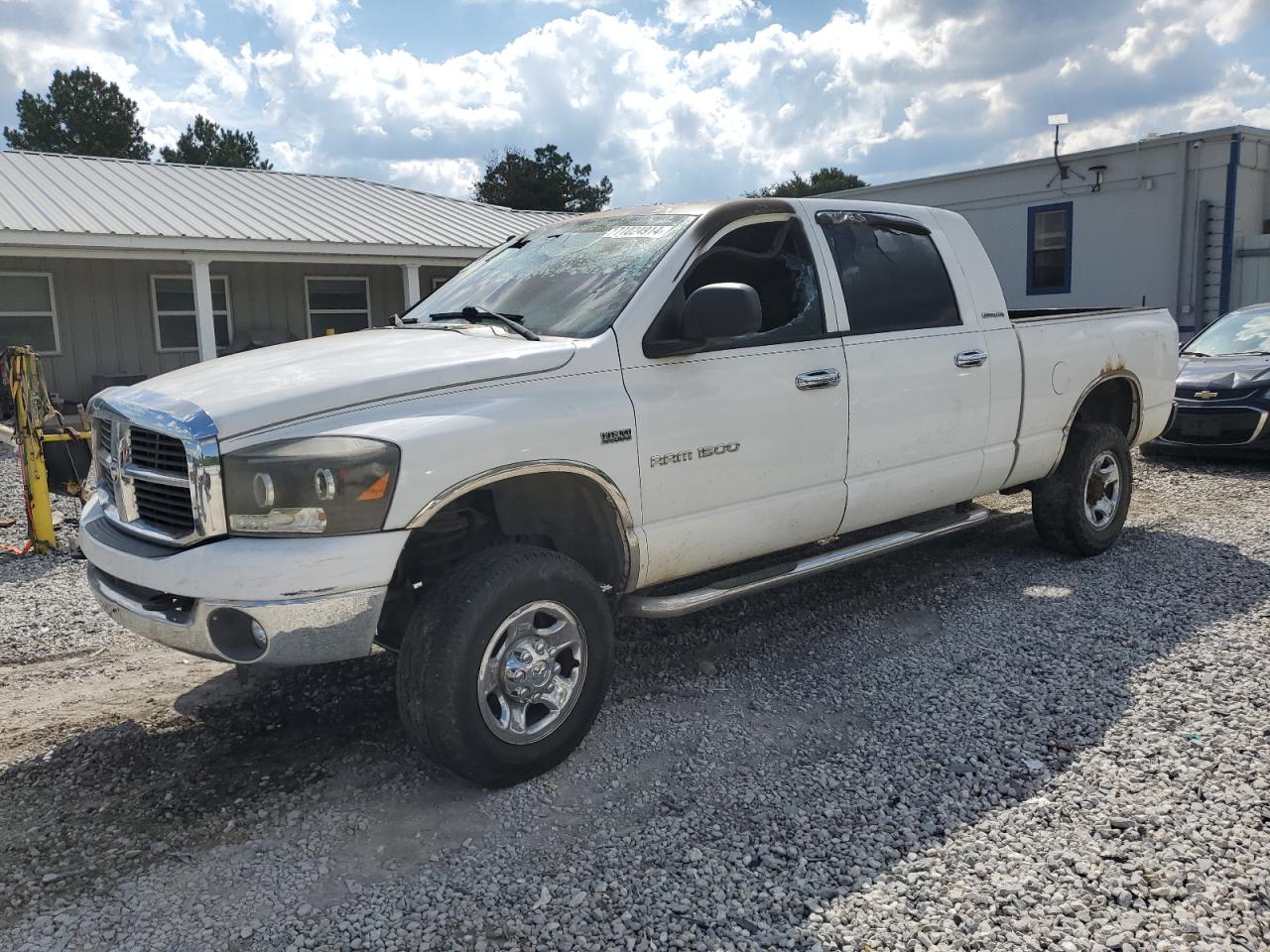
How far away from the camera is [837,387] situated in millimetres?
4559

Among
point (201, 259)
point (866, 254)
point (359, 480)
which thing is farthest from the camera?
point (201, 259)

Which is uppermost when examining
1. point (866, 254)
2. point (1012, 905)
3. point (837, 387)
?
point (866, 254)

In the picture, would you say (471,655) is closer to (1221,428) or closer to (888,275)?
(888,275)

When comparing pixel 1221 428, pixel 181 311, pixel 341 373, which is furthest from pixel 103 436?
pixel 181 311

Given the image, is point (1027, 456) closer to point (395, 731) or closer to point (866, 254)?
point (866, 254)

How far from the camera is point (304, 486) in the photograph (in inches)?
124

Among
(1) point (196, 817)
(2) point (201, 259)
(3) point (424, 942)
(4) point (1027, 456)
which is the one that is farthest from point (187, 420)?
(2) point (201, 259)

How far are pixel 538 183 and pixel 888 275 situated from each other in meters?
48.3

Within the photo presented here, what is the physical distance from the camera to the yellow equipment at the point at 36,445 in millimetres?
6645

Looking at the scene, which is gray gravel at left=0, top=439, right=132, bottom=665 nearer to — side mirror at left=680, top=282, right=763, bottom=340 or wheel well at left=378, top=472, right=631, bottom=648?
wheel well at left=378, top=472, right=631, bottom=648

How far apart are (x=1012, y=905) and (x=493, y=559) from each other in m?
1.92

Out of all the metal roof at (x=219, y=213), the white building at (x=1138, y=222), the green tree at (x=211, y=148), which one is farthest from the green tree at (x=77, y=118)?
the white building at (x=1138, y=222)

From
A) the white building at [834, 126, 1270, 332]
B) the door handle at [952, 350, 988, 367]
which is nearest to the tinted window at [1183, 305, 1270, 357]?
the white building at [834, 126, 1270, 332]

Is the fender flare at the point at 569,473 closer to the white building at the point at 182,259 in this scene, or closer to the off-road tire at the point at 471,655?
the off-road tire at the point at 471,655
